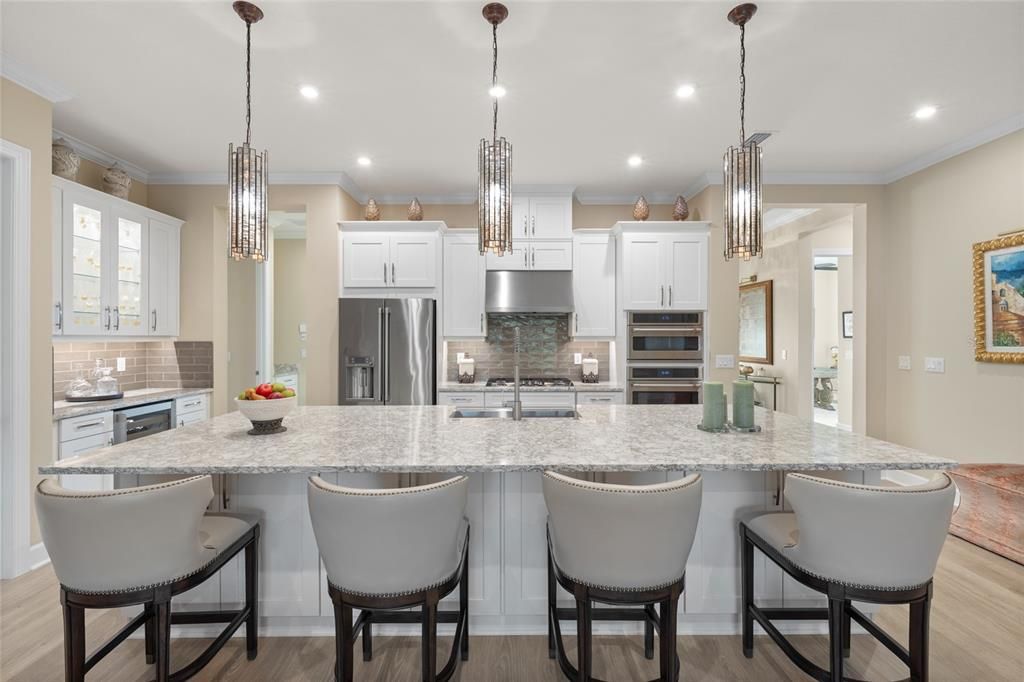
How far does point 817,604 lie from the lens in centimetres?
215

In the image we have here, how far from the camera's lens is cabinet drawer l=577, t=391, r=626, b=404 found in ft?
14.5

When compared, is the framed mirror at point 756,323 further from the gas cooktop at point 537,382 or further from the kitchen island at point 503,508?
the kitchen island at point 503,508

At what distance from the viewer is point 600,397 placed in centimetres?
445

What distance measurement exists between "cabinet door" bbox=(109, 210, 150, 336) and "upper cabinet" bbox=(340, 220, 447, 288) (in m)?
1.50

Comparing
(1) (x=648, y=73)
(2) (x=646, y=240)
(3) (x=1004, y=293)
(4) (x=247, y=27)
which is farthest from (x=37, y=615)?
(3) (x=1004, y=293)

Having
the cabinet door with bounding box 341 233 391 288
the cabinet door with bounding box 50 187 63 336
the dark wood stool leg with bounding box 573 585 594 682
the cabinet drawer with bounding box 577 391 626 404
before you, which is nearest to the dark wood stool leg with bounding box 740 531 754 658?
the dark wood stool leg with bounding box 573 585 594 682

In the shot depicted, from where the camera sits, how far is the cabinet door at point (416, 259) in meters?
4.55

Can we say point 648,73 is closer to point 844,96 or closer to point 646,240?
point 844,96

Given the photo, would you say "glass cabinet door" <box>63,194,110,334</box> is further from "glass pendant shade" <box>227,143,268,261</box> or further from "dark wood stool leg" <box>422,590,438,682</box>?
"dark wood stool leg" <box>422,590,438,682</box>

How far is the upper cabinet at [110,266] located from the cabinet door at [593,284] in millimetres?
3527

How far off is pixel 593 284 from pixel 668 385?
3.75 feet

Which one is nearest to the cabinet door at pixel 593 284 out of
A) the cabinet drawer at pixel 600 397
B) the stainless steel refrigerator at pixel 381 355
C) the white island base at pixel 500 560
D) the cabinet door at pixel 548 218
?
the cabinet door at pixel 548 218

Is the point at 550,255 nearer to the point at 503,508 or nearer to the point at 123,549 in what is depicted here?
the point at 503,508

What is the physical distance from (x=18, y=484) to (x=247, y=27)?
269cm
